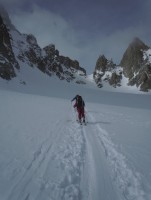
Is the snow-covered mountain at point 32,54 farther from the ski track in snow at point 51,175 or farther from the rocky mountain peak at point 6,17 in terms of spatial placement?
the ski track in snow at point 51,175

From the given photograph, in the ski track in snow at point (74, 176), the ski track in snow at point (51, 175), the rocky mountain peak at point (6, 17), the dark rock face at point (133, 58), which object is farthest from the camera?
the rocky mountain peak at point (6, 17)

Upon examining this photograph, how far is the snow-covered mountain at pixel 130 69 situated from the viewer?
5007 inches

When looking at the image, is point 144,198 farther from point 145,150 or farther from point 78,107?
point 78,107

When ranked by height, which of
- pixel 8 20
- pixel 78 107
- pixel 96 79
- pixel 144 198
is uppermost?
pixel 8 20

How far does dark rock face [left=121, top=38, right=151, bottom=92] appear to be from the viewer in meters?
125

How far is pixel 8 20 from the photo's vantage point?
166625 mm

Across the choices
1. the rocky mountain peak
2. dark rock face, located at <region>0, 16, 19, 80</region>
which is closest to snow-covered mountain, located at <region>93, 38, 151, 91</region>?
dark rock face, located at <region>0, 16, 19, 80</region>

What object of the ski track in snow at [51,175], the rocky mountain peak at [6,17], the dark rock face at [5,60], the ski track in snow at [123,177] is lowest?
the ski track in snow at [123,177]

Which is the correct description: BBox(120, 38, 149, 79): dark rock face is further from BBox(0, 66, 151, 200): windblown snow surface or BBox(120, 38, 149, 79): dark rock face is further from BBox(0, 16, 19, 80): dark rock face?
BBox(0, 66, 151, 200): windblown snow surface

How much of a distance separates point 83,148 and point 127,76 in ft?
491

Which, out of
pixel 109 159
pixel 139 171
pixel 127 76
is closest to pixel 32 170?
pixel 109 159

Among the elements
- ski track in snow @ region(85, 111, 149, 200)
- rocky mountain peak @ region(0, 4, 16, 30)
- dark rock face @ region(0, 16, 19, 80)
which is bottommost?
ski track in snow @ region(85, 111, 149, 200)

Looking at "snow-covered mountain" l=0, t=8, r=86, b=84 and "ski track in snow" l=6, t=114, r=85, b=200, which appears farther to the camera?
"snow-covered mountain" l=0, t=8, r=86, b=84

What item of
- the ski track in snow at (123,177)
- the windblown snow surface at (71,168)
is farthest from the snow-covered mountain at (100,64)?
the ski track in snow at (123,177)
